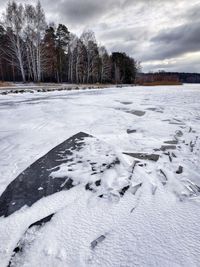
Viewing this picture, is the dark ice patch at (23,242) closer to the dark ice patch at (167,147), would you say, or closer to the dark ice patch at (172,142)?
the dark ice patch at (167,147)

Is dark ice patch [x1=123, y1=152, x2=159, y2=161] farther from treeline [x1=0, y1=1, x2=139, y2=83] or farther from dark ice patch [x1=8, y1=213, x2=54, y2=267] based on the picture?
treeline [x1=0, y1=1, x2=139, y2=83]

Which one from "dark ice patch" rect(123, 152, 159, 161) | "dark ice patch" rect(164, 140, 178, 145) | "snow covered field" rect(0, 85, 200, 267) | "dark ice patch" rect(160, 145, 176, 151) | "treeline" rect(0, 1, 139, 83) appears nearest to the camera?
"snow covered field" rect(0, 85, 200, 267)

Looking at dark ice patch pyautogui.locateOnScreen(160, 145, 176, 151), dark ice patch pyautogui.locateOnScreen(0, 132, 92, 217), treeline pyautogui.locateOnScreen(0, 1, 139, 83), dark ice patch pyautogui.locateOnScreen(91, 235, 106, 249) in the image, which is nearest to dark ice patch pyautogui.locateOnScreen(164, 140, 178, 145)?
dark ice patch pyautogui.locateOnScreen(160, 145, 176, 151)

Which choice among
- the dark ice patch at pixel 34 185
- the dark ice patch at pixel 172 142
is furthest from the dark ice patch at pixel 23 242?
the dark ice patch at pixel 172 142

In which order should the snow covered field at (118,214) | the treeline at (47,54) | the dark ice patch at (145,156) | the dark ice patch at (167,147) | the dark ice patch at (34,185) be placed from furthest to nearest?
the treeline at (47,54), the dark ice patch at (167,147), the dark ice patch at (145,156), the dark ice patch at (34,185), the snow covered field at (118,214)

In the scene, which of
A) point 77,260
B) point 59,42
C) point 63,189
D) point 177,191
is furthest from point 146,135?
point 59,42

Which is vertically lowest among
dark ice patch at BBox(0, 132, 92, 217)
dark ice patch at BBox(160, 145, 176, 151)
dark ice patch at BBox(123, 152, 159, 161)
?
dark ice patch at BBox(0, 132, 92, 217)

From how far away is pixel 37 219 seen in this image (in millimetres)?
1349

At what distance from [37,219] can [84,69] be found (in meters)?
34.2

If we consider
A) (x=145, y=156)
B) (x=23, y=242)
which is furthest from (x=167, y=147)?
(x=23, y=242)

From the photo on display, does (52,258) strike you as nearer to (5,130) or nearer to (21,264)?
(21,264)

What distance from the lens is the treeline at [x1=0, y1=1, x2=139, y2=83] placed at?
19.0 meters

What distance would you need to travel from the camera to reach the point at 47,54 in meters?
26.7

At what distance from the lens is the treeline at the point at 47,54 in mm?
18953
